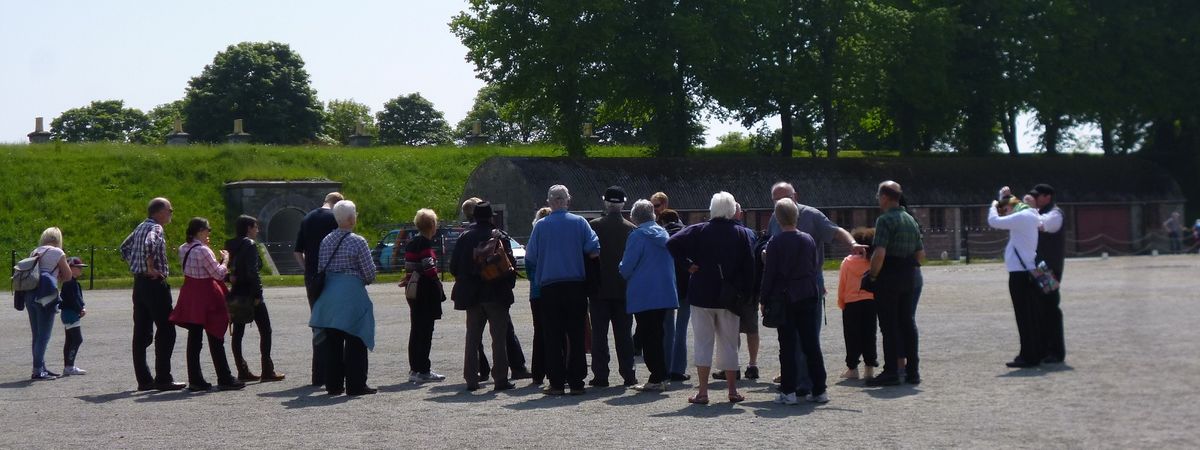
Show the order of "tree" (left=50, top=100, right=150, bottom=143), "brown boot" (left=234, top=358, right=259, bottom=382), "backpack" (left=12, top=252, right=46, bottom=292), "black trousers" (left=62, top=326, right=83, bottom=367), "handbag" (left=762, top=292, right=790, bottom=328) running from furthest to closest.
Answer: "tree" (left=50, top=100, right=150, bottom=143)
"black trousers" (left=62, top=326, right=83, bottom=367)
"backpack" (left=12, top=252, right=46, bottom=292)
"brown boot" (left=234, top=358, right=259, bottom=382)
"handbag" (left=762, top=292, right=790, bottom=328)

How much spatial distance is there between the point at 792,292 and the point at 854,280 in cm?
→ 168

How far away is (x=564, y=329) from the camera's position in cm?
1248

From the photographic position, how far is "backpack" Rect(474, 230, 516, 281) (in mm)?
12516

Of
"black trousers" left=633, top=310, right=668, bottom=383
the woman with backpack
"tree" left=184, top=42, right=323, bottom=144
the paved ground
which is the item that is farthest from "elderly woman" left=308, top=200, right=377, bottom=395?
"tree" left=184, top=42, right=323, bottom=144

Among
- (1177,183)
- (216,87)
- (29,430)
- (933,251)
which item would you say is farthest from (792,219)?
(216,87)

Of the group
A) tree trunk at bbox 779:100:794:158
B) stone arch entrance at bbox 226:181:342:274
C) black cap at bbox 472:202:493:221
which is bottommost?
black cap at bbox 472:202:493:221

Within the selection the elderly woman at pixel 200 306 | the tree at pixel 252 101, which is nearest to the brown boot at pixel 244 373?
the elderly woman at pixel 200 306

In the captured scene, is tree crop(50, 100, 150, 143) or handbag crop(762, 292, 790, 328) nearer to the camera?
handbag crop(762, 292, 790, 328)

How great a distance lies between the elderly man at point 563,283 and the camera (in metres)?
12.2

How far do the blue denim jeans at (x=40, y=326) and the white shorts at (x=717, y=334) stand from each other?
24.6 feet

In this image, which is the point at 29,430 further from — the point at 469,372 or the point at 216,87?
the point at 216,87

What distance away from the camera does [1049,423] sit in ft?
30.7

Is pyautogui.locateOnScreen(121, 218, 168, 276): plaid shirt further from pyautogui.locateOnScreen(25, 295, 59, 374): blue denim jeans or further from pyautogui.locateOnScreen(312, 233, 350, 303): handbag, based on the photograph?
pyautogui.locateOnScreen(25, 295, 59, 374): blue denim jeans

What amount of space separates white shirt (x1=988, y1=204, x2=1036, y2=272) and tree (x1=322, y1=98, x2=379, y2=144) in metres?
98.6
